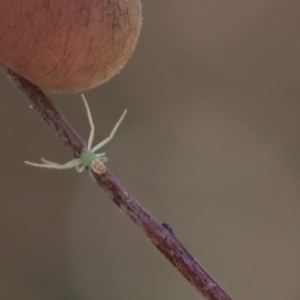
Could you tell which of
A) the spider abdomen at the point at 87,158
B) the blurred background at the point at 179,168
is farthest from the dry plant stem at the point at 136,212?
the blurred background at the point at 179,168

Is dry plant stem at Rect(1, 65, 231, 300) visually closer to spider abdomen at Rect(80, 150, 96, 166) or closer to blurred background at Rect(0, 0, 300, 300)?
spider abdomen at Rect(80, 150, 96, 166)

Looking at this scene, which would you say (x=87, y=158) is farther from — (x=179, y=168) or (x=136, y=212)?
(x=179, y=168)

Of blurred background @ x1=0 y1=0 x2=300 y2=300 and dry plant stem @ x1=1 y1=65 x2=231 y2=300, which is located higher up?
blurred background @ x1=0 y1=0 x2=300 y2=300

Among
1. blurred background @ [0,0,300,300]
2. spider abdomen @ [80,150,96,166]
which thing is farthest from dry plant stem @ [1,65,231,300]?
blurred background @ [0,0,300,300]

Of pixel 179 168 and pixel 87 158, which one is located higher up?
pixel 179 168

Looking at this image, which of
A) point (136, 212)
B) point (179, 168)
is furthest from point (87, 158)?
point (179, 168)

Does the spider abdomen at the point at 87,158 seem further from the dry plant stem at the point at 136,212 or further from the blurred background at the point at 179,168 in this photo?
the blurred background at the point at 179,168
